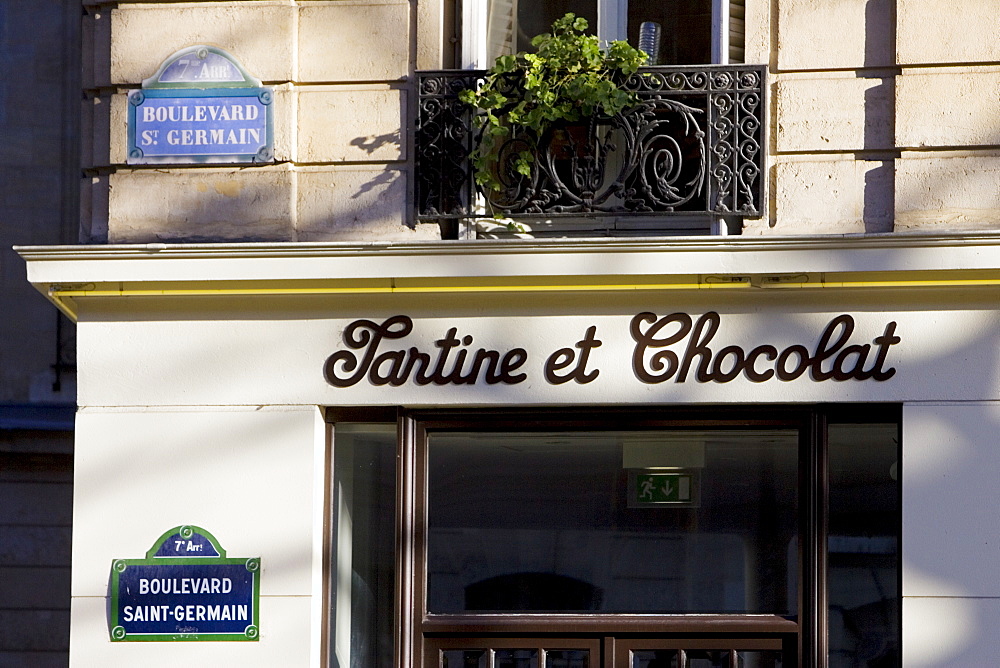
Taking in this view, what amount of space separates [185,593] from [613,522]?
2259 mm

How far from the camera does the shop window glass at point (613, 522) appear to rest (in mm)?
6535

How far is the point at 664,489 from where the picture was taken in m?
6.63

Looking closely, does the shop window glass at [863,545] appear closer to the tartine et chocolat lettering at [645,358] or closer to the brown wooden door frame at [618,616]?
the brown wooden door frame at [618,616]

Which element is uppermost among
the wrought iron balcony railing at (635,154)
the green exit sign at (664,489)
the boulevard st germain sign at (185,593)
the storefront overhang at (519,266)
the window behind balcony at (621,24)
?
the window behind balcony at (621,24)

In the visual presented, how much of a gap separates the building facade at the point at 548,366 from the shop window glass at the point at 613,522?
0.02m

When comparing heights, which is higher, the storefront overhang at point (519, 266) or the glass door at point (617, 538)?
the storefront overhang at point (519, 266)

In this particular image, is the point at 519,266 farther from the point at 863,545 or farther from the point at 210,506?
the point at 863,545

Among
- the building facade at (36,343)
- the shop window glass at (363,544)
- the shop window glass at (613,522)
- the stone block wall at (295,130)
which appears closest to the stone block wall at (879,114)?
the shop window glass at (613,522)

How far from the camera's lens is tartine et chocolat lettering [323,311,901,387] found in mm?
6328

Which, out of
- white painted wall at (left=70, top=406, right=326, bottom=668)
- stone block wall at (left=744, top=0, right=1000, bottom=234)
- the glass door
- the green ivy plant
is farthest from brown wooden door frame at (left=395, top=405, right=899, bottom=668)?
the green ivy plant

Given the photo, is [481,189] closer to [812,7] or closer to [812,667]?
[812,7]

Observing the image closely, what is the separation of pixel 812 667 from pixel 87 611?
3752mm

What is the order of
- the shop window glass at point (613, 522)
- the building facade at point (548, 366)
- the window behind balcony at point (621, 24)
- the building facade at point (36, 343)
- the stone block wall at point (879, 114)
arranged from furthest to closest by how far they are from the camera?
the building facade at point (36, 343), the window behind balcony at point (621, 24), the shop window glass at point (613, 522), the stone block wall at point (879, 114), the building facade at point (548, 366)

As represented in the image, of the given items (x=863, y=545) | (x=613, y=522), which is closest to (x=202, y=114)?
(x=613, y=522)
